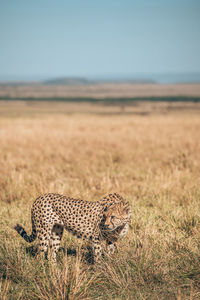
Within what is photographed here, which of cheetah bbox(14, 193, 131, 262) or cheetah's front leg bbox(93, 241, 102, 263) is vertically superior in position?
cheetah bbox(14, 193, 131, 262)

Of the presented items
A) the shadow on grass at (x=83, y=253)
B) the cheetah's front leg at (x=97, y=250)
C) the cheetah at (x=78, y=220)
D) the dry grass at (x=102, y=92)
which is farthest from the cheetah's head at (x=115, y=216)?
the dry grass at (x=102, y=92)

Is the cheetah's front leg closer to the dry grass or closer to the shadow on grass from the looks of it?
the shadow on grass

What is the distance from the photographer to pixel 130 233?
11.8ft

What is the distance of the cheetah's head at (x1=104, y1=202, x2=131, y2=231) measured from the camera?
2594mm

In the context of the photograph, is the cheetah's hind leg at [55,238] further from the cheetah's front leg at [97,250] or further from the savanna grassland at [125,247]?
the cheetah's front leg at [97,250]

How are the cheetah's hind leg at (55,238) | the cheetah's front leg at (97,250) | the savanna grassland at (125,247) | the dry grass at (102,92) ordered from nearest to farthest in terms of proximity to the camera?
the savanna grassland at (125,247), the cheetah's front leg at (97,250), the cheetah's hind leg at (55,238), the dry grass at (102,92)

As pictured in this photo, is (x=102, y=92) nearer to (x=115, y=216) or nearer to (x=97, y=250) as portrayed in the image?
(x=97, y=250)

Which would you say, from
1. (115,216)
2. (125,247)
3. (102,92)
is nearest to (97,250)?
(125,247)

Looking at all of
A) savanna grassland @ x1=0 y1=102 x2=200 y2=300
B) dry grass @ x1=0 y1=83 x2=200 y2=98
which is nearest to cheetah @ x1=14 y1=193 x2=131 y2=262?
savanna grassland @ x1=0 y1=102 x2=200 y2=300

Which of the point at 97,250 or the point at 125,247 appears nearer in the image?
the point at 97,250

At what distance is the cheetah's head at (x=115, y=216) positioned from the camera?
2.59m

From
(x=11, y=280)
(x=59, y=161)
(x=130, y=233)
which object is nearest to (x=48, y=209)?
(x=11, y=280)

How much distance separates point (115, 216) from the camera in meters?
2.61

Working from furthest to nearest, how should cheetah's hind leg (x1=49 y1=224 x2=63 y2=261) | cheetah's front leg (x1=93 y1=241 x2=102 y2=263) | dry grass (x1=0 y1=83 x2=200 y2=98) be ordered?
dry grass (x1=0 y1=83 x2=200 y2=98) < cheetah's hind leg (x1=49 y1=224 x2=63 y2=261) < cheetah's front leg (x1=93 y1=241 x2=102 y2=263)
